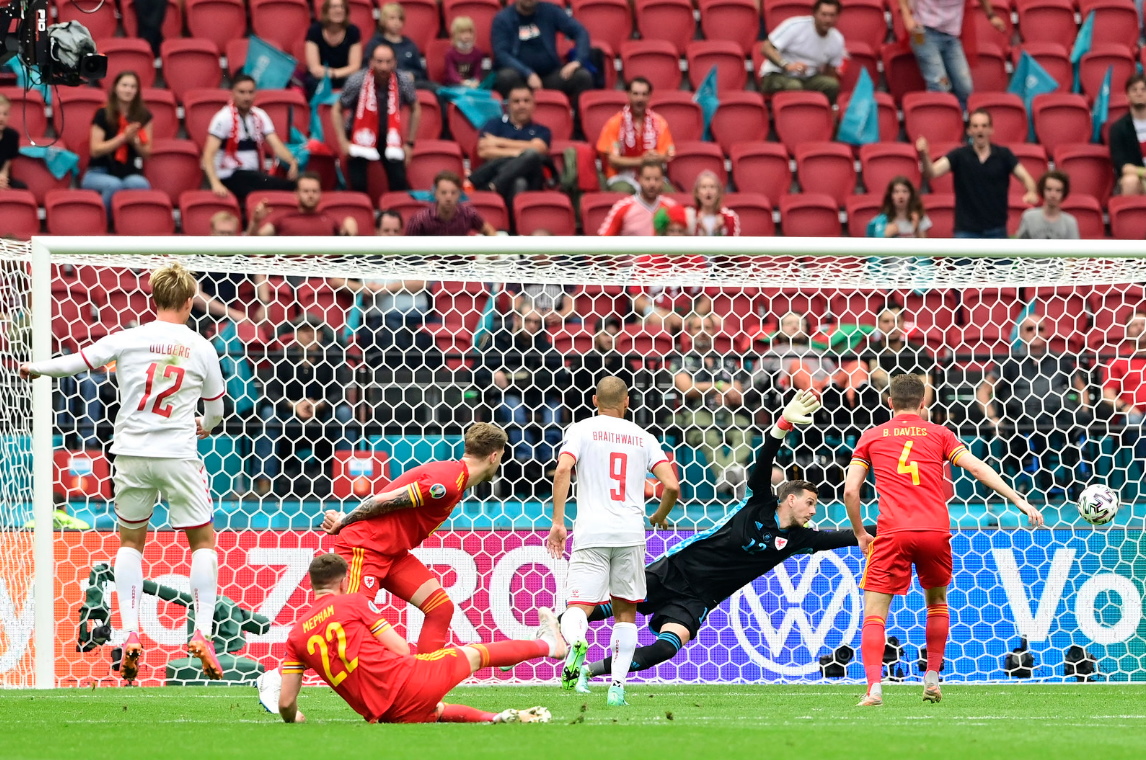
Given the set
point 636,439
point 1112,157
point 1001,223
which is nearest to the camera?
point 636,439

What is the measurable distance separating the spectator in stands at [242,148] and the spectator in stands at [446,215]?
162 centimetres

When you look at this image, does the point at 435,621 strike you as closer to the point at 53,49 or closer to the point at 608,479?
the point at 608,479

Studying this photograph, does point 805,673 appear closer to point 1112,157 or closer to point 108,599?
point 108,599

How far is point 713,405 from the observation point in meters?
10.3

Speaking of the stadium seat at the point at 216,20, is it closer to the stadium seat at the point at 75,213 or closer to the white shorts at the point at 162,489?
the stadium seat at the point at 75,213

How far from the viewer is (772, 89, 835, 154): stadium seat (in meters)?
15.1

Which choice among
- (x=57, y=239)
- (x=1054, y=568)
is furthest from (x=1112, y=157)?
(x=57, y=239)

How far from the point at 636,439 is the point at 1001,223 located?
6863 mm

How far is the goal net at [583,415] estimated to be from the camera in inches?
376

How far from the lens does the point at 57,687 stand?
9.18 meters

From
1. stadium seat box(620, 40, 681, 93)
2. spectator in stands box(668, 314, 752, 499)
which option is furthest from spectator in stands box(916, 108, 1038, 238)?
spectator in stands box(668, 314, 752, 499)

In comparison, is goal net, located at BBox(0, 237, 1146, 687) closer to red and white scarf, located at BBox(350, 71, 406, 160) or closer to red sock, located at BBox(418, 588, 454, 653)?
red sock, located at BBox(418, 588, 454, 653)

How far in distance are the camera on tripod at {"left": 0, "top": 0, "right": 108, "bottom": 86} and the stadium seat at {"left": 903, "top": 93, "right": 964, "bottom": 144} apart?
29.8ft

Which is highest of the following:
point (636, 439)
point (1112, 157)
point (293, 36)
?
point (293, 36)
